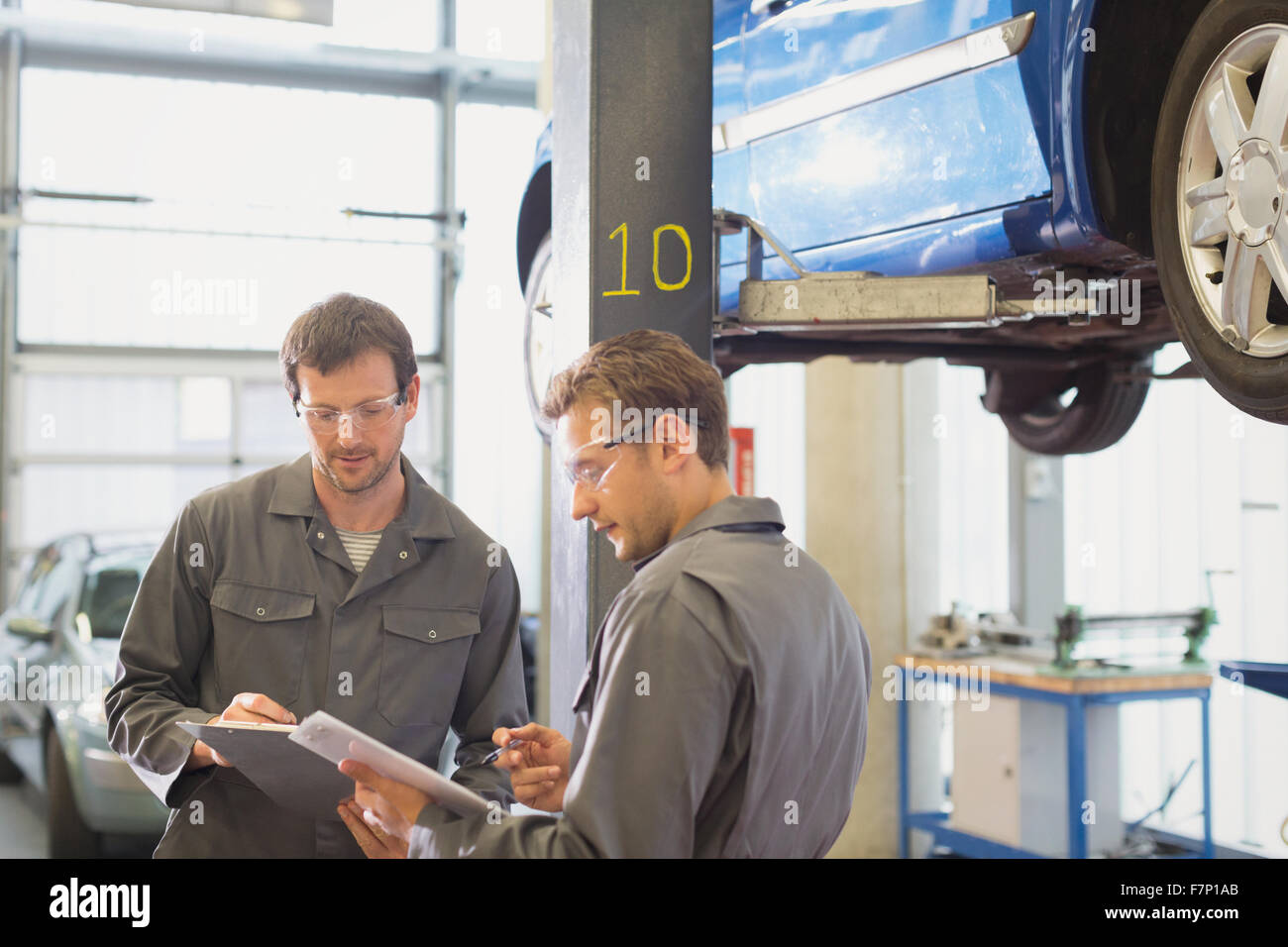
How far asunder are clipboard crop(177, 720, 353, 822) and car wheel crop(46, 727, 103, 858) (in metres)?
3.68

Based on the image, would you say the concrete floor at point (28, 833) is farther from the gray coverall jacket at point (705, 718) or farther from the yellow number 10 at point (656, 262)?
the gray coverall jacket at point (705, 718)

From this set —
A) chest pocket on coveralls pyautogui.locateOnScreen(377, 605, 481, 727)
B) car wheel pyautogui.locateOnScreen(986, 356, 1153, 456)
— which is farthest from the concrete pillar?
chest pocket on coveralls pyautogui.locateOnScreen(377, 605, 481, 727)

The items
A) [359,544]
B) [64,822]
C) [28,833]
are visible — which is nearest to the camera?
[359,544]

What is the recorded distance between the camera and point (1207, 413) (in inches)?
244

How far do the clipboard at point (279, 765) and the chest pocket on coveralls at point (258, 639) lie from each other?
0.16 m

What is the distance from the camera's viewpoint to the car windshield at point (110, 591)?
5473mm

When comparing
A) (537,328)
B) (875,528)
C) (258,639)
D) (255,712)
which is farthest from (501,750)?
(875,528)

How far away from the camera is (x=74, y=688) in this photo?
518 cm

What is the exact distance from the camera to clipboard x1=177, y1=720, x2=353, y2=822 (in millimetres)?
1658

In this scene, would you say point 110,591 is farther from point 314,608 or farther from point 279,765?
point 279,765

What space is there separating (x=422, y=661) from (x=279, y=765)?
40 cm

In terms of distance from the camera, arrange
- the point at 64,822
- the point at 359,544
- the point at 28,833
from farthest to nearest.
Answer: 1. the point at 28,833
2. the point at 64,822
3. the point at 359,544

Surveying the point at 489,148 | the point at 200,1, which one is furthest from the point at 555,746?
the point at 489,148

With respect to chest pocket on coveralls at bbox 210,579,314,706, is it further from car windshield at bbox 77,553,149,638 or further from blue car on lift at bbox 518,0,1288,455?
car windshield at bbox 77,553,149,638
